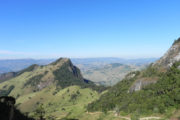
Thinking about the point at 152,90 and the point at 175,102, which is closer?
the point at 175,102

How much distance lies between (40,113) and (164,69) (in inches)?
5205

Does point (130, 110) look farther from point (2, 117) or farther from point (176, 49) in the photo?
point (176, 49)

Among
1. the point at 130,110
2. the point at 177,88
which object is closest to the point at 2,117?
the point at 130,110

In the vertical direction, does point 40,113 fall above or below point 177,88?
below

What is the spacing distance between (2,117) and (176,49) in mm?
173624

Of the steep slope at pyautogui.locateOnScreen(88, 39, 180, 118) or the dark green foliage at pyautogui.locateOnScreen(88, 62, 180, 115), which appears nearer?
the steep slope at pyautogui.locateOnScreen(88, 39, 180, 118)

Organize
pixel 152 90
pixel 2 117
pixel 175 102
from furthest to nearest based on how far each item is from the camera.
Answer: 1. pixel 152 90
2. pixel 175 102
3. pixel 2 117

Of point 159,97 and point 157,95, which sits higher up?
point 159,97

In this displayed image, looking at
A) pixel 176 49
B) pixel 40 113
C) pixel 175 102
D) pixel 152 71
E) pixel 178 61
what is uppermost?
pixel 176 49

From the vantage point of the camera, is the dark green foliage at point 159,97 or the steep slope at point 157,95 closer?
the steep slope at point 157,95

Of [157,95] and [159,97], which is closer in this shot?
[159,97]

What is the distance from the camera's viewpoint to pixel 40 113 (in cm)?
8444

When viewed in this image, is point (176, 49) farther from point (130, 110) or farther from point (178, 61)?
point (130, 110)

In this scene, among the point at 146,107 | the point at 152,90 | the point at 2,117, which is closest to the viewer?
the point at 2,117
